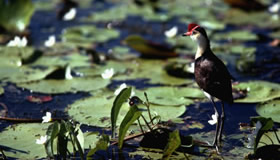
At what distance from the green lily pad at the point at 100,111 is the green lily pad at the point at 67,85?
38 centimetres

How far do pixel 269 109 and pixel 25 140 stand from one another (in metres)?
2.43

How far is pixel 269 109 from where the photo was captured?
4875 millimetres

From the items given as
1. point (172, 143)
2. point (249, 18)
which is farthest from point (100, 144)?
point (249, 18)

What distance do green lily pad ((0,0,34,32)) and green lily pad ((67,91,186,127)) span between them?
255cm

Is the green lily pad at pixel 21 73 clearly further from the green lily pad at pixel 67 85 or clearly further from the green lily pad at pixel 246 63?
the green lily pad at pixel 246 63

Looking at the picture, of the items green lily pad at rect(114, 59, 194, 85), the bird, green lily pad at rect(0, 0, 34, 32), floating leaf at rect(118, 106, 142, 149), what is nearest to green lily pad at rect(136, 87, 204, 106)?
green lily pad at rect(114, 59, 194, 85)

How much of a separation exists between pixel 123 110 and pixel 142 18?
4.07 meters

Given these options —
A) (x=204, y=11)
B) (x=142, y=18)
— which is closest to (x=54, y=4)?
(x=142, y=18)

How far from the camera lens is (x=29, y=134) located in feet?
14.2

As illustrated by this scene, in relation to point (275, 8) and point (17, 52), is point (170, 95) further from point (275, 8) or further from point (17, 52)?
point (275, 8)

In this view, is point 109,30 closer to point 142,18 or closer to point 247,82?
point 142,18

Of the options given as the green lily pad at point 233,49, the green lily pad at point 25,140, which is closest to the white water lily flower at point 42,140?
the green lily pad at point 25,140

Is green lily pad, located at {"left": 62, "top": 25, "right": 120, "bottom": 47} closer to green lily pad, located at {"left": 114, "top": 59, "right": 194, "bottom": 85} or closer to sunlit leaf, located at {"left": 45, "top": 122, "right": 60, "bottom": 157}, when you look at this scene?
green lily pad, located at {"left": 114, "top": 59, "right": 194, "bottom": 85}

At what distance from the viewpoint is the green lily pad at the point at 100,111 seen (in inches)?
181
